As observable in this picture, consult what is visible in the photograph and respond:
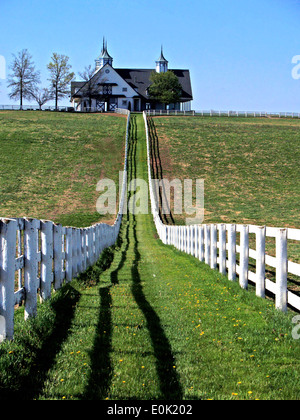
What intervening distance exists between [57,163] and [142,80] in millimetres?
64672

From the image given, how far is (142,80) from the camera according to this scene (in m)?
107

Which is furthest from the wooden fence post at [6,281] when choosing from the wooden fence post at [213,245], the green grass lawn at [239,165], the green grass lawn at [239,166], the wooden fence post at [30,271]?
the green grass lawn at [239,165]

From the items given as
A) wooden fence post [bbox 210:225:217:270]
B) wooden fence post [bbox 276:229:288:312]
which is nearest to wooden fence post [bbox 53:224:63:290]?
wooden fence post [bbox 276:229:288:312]

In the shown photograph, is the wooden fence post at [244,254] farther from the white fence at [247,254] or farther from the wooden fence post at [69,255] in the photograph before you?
the wooden fence post at [69,255]

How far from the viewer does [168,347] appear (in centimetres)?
548

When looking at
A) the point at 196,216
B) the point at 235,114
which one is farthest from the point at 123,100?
the point at 196,216

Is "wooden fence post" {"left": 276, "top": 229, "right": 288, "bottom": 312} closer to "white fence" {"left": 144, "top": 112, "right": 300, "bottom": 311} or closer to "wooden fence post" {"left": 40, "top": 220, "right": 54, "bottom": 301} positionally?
"white fence" {"left": 144, "top": 112, "right": 300, "bottom": 311}

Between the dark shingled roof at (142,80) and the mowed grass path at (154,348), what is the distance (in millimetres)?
98382

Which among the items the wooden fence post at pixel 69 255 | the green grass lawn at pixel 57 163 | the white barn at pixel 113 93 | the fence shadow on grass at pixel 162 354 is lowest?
the fence shadow on grass at pixel 162 354

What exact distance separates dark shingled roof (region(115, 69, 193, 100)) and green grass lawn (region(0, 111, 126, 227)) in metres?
32.7

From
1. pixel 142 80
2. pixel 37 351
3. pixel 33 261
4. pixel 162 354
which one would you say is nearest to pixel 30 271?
pixel 33 261

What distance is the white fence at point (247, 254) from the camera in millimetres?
6848
